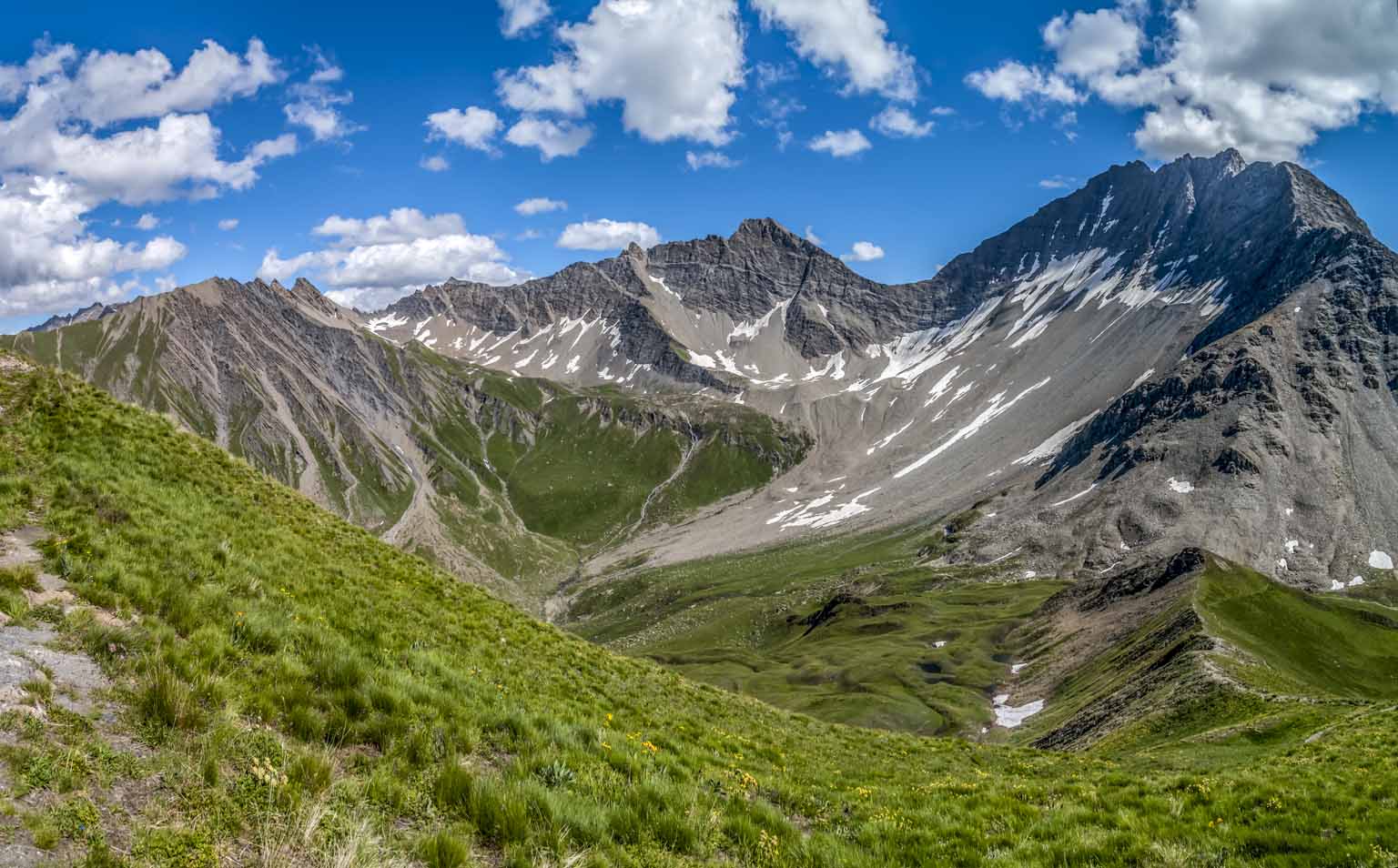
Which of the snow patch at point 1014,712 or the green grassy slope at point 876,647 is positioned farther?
the green grassy slope at point 876,647

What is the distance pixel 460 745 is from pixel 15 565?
8433 millimetres

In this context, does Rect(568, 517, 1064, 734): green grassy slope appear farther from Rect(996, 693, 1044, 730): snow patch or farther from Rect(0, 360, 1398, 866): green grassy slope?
Rect(0, 360, 1398, 866): green grassy slope

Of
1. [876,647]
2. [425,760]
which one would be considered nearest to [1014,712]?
[876,647]

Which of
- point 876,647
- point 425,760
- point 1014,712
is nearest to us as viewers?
point 425,760

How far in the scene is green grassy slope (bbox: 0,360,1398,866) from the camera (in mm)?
7824

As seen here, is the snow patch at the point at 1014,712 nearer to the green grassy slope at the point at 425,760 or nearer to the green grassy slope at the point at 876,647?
the green grassy slope at the point at 876,647

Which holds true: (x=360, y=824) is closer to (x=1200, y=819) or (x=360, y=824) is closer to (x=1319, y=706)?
(x=1200, y=819)

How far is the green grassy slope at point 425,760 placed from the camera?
7.82 meters

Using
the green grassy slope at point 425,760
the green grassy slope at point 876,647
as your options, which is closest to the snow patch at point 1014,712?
the green grassy slope at point 876,647

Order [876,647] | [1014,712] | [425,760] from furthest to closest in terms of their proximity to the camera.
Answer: [876,647] → [1014,712] → [425,760]

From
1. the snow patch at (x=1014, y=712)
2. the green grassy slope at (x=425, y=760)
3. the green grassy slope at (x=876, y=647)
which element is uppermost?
the green grassy slope at (x=425, y=760)

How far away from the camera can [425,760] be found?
9.75 m

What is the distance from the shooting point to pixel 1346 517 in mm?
167250

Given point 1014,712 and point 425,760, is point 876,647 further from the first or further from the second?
point 425,760
